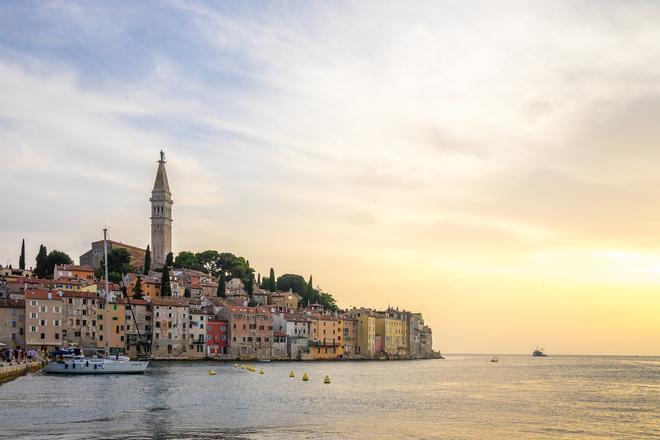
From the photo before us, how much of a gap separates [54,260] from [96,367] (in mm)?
62761

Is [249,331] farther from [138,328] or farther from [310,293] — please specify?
[310,293]

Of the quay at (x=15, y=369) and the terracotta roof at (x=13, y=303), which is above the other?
the terracotta roof at (x=13, y=303)

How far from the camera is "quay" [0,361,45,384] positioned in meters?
55.5

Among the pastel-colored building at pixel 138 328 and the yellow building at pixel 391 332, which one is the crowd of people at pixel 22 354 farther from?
the yellow building at pixel 391 332

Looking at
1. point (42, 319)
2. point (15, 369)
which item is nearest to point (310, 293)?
point (42, 319)

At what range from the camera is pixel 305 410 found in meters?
43.6

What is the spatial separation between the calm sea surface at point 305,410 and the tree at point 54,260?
63258 millimetres

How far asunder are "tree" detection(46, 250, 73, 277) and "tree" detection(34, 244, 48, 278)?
2.03 meters

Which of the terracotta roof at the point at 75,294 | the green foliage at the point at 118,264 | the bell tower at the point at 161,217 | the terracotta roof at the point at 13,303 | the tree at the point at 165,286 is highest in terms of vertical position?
the bell tower at the point at 161,217

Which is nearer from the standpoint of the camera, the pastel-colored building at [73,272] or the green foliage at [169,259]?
the pastel-colored building at [73,272]

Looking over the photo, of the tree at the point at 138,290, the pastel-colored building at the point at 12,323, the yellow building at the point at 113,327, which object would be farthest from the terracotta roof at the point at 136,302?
the pastel-colored building at the point at 12,323

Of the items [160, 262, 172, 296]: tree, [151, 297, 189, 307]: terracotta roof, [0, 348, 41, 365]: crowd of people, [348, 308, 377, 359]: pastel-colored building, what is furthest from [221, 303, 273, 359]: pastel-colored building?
[0, 348, 41, 365]: crowd of people

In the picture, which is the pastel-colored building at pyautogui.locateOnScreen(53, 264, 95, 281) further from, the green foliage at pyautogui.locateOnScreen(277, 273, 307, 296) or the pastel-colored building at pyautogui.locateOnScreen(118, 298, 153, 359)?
the green foliage at pyautogui.locateOnScreen(277, 273, 307, 296)

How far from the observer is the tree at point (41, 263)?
121 metres
